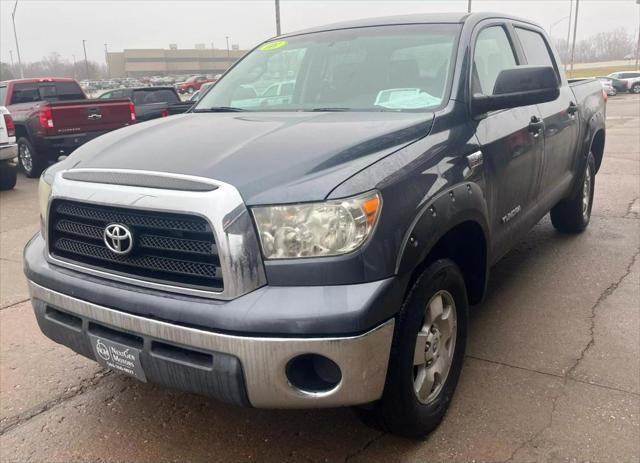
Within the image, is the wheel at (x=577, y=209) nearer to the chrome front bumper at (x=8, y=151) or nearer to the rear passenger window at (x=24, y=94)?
the chrome front bumper at (x=8, y=151)

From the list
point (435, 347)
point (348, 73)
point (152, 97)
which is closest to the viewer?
point (435, 347)

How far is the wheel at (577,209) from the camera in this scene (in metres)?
5.40

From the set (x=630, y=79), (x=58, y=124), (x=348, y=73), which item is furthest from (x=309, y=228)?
(x=630, y=79)

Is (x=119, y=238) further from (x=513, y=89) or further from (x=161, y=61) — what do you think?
(x=161, y=61)

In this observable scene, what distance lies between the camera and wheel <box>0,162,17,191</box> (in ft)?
30.7

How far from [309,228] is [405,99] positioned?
4.09ft

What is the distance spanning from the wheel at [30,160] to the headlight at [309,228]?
32.4 ft

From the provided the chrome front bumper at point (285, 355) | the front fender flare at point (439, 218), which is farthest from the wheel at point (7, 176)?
the front fender flare at point (439, 218)

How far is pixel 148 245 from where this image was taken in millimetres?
2295

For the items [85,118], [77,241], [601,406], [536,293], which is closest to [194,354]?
[77,241]

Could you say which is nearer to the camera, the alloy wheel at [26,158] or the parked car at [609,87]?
the alloy wheel at [26,158]

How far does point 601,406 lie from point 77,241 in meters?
2.55

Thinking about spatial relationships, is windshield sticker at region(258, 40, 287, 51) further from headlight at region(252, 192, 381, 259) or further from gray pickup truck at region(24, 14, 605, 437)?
headlight at region(252, 192, 381, 259)

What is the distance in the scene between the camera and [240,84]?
3.85 meters
